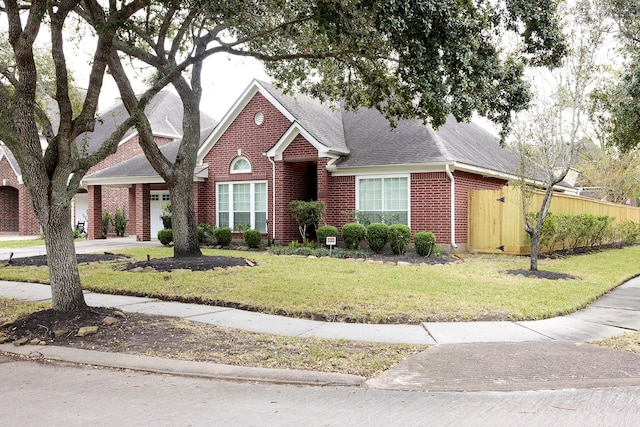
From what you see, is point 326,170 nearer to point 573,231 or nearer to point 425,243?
point 425,243

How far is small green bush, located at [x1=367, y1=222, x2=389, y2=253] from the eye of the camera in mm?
17109

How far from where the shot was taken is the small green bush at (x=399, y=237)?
1684 cm

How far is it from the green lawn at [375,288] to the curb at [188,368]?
105 inches

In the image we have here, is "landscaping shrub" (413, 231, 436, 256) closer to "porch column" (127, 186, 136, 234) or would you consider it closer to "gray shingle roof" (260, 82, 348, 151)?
"gray shingle roof" (260, 82, 348, 151)

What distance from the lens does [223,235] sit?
2017cm

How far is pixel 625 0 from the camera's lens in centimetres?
1251

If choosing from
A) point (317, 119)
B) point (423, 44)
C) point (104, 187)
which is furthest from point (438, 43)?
point (104, 187)

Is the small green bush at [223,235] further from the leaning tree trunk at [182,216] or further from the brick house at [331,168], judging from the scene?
the leaning tree trunk at [182,216]

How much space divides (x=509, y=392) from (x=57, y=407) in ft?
13.5

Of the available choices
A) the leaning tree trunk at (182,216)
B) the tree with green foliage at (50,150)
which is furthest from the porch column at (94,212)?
the tree with green foliage at (50,150)

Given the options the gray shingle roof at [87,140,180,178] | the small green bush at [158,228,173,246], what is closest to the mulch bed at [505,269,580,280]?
the small green bush at [158,228,173,246]

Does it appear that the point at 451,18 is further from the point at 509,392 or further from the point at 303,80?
the point at 303,80

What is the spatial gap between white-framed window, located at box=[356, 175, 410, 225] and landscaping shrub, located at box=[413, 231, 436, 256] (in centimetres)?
147

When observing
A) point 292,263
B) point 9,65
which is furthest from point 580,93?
point 9,65
